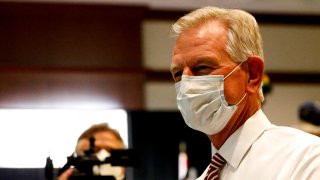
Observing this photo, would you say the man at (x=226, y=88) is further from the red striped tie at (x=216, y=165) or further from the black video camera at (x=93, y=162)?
the black video camera at (x=93, y=162)

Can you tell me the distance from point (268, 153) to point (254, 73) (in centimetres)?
24

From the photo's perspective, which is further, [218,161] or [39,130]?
[39,130]

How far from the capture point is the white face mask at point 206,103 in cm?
176

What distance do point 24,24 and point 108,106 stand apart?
100 cm

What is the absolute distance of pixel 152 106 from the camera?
6141mm

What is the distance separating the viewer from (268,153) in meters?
1.67

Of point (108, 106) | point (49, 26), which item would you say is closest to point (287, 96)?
point (108, 106)

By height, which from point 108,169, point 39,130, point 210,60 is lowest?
point 108,169

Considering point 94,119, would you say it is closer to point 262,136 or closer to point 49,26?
point 49,26

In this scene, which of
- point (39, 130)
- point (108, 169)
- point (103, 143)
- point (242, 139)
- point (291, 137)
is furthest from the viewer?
point (39, 130)

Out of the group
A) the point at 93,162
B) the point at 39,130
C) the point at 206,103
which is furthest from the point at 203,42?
the point at 39,130

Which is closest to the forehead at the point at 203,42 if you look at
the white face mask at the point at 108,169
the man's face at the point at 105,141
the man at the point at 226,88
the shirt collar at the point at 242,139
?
the man at the point at 226,88

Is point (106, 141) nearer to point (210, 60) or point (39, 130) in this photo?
point (210, 60)

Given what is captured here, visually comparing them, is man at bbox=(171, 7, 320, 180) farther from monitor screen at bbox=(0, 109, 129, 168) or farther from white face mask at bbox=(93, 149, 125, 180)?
monitor screen at bbox=(0, 109, 129, 168)
